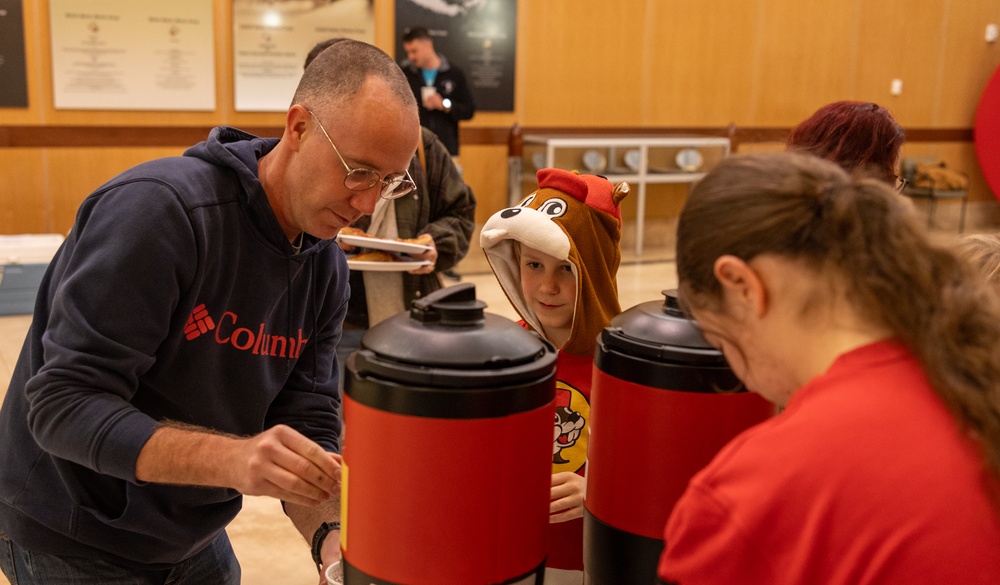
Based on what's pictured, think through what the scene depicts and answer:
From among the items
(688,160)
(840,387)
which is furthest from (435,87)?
(840,387)

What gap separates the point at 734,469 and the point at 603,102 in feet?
27.5

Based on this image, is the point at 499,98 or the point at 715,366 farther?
the point at 499,98

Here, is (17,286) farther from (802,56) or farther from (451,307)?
(802,56)

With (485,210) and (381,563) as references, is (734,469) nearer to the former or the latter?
(381,563)

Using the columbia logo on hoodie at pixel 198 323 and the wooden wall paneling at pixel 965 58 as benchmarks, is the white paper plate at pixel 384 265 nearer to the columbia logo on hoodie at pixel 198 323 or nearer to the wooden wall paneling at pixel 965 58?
the columbia logo on hoodie at pixel 198 323

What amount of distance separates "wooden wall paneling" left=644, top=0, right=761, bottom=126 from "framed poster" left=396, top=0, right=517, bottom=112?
156cm

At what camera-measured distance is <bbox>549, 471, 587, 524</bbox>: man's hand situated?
1.46m

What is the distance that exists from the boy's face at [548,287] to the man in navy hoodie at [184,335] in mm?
400

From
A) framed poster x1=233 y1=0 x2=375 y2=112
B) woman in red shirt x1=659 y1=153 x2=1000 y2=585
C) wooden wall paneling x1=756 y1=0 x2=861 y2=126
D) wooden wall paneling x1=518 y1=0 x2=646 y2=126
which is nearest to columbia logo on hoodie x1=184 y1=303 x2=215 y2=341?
woman in red shirt x1=659 y1=153 x2=1000 y2=585

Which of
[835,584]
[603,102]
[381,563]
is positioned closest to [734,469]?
[835,584]

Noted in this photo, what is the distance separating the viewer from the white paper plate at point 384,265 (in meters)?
3.31

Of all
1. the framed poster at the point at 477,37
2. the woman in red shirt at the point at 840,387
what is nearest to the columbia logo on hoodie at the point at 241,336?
the woman in red shirt at the point at 840,387

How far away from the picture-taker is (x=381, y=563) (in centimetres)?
103

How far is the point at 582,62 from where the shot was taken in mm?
8805
